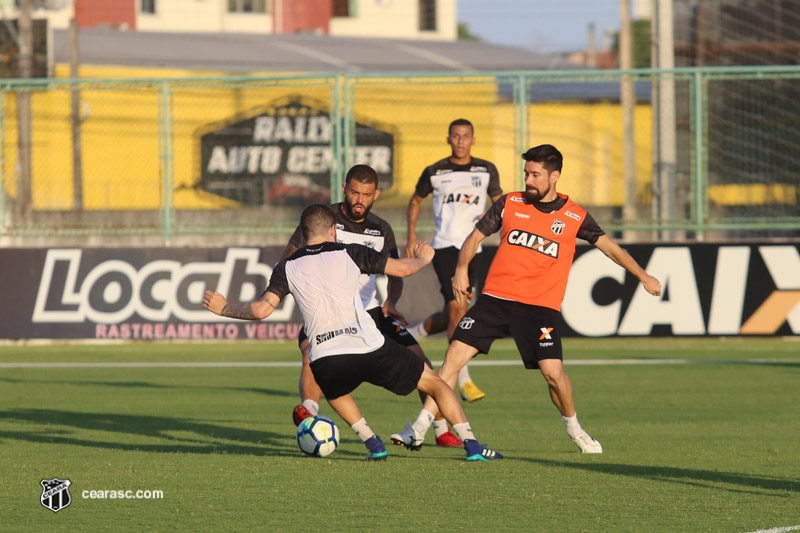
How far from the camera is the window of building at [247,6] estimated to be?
6475 cm

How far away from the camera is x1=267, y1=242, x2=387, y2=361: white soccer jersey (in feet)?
24.8

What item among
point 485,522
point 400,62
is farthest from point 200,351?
point 400,62

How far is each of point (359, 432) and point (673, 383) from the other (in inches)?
226

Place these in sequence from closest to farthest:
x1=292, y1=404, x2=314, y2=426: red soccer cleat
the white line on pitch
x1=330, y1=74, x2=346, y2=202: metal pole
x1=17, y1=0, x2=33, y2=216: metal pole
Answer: x1=292, y1=404, x2=314, y2=426: red soccer cleat
the white line on pitch
x1=330, y1=74, x2=346, y2=202: metal pole
x1=17, y1=0, x2=33, y2=216: metal pole

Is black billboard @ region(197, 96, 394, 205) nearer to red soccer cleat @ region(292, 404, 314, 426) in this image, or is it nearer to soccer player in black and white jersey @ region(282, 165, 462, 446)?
soccer player in black and white jersey @ region(282, 165, 462, 446)

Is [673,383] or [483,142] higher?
[483,142]

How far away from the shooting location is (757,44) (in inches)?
1427

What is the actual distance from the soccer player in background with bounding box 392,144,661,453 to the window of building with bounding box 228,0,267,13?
5841 centimetres

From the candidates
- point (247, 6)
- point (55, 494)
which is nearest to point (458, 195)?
point (55, 494)

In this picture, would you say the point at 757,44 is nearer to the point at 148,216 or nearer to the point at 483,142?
the point at 483,142

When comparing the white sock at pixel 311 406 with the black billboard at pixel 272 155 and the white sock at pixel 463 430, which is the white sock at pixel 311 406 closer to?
the white sock at pixel 463 430

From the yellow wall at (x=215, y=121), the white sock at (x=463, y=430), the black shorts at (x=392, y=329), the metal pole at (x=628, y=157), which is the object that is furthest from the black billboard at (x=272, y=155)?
the white sock at (x=463, y=430)

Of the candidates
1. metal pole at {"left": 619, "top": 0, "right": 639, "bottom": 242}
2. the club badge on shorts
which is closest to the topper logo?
metal pole at {"left": 619, "top": 0, "right": 639, "bottom": 242}

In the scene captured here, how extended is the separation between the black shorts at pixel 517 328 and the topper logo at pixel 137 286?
865 cm
